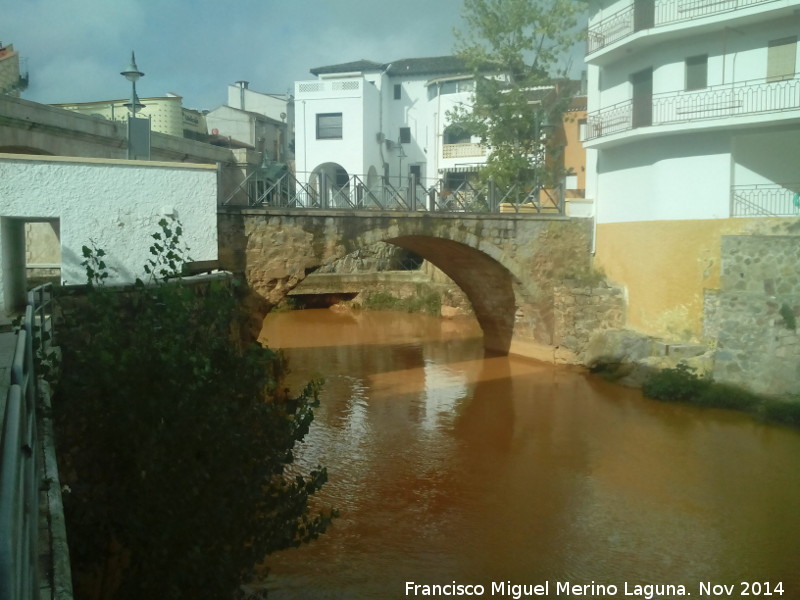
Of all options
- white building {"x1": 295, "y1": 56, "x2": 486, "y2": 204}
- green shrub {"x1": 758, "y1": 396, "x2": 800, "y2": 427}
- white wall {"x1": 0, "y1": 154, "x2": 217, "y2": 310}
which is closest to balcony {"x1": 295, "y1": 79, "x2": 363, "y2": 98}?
white building {"x1": 295, "y1": 56, "x2": 486, "y2": 204}

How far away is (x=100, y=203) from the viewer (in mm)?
11242

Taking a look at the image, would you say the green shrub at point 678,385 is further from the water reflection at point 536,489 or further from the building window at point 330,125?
the building window at point 330,125

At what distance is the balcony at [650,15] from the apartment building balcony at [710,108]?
4.84 feet

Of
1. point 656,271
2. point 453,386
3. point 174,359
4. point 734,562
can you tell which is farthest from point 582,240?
point 174,359

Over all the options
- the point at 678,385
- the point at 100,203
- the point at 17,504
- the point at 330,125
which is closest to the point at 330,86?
the point at 330,125

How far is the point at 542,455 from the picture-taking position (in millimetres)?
11969

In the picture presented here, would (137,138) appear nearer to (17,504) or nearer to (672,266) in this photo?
(672,266)

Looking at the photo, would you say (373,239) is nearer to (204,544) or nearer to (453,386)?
(453,386)

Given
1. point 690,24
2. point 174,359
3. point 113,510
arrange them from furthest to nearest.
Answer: point 690,24 → point 174,359 → point 113,510

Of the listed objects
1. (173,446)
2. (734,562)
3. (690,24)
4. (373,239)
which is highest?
(690,24)

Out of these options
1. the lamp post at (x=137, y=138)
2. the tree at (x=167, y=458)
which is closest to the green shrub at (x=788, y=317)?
the tree at (x=167, y=458)

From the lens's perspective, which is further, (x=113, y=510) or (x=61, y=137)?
(x=61, y=137)

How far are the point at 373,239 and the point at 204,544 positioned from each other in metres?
11.2

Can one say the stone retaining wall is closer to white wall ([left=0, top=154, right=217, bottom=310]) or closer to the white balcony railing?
white wall ([left=0, top=154, right=217, bottom=310])
